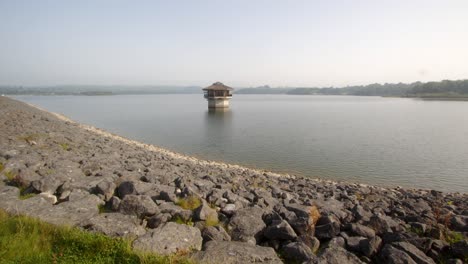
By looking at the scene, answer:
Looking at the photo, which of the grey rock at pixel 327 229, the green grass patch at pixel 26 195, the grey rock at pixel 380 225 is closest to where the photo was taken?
the grey rock at pixel 327 229

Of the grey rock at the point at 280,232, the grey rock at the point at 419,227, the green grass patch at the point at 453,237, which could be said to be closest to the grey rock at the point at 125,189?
the grey rock at the point at 280,232

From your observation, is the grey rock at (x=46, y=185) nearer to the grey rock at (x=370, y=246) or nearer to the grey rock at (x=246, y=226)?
the grey rock at (x=246, y=226)

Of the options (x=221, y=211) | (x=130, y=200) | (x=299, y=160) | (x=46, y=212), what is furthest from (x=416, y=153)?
(x=46, y=212)

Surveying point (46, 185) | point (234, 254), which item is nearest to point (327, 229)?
point (234, 254)

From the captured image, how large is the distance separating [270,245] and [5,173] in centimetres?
788

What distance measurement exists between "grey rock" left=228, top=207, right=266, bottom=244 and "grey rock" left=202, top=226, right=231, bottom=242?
11.1 inches

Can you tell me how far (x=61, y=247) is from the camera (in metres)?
4.18

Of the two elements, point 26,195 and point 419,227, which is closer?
point 419,227

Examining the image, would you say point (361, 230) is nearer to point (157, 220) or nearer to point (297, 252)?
point (297, 252)

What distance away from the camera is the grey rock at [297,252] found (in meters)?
4.66

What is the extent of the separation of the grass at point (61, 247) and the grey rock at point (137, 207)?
1.32 meters

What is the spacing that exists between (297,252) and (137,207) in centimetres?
349

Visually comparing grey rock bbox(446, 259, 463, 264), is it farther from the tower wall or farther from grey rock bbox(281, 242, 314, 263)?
the tower wall

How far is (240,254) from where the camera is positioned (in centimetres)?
454
